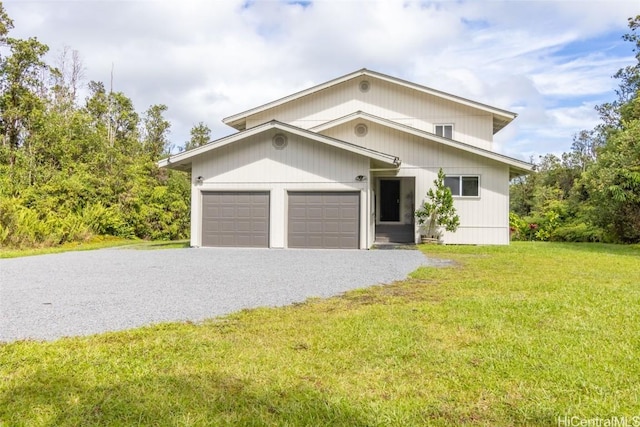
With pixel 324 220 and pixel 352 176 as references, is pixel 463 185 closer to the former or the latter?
pixel 352 176

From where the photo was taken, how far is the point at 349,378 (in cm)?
293

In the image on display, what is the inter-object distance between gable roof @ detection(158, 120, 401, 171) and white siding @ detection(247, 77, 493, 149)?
4.72m

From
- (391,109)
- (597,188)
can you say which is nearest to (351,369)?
(391,109)

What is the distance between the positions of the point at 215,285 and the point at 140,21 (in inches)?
536

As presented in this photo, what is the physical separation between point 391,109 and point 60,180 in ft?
48.7

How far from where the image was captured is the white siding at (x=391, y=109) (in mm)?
17469

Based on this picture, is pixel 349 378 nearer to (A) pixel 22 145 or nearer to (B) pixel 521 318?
(B) pixel 521 318

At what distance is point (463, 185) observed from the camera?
15.3 m

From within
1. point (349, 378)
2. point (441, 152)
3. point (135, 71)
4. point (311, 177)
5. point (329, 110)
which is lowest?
point (349, 378)

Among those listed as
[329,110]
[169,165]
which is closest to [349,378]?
[169,165]

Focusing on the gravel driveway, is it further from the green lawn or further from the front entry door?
the front entry door

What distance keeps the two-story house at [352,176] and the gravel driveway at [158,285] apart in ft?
8.29

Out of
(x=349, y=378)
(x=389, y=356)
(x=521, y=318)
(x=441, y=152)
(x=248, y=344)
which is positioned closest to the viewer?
(x=349, y=378)

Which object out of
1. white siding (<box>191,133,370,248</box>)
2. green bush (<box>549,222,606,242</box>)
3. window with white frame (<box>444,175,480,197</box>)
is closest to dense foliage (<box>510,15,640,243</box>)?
green bush (<box>549,222,606,242</box>)
